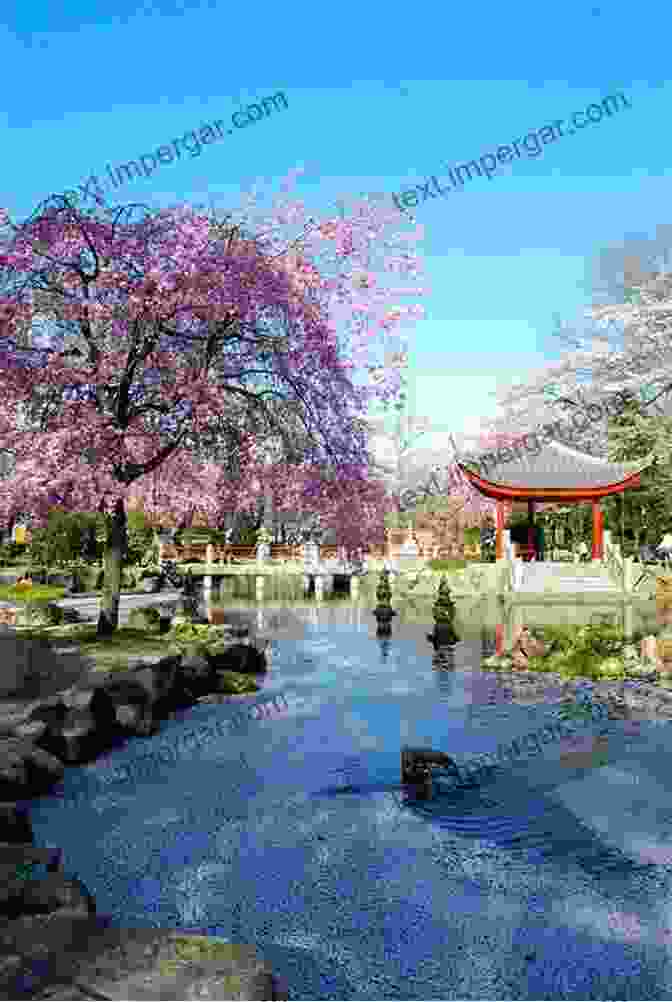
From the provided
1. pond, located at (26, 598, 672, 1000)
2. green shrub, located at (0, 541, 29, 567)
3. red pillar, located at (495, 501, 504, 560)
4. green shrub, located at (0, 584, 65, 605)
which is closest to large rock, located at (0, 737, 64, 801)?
pond, located at (26, 598, 672, 1000)

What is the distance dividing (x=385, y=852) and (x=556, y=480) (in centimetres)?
3306

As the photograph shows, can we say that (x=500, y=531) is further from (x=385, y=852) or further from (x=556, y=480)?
(x=385, y=852)

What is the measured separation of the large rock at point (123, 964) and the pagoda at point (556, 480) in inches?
1332

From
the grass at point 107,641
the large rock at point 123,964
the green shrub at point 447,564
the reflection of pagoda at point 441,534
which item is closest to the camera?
the large rock at point 123,964

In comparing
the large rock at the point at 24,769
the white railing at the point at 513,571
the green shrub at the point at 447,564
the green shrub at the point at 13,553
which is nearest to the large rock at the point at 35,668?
the large rock at the point at 24,769

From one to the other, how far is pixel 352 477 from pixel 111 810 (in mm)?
8905

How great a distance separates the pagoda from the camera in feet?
121

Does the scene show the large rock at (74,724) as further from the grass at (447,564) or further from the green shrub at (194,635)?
the grass at (447,564)

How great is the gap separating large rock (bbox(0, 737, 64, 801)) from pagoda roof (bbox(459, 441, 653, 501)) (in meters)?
30.1

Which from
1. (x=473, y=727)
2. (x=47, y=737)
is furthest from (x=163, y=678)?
(x=473, y=727)

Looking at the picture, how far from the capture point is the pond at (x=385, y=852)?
15.7 feet

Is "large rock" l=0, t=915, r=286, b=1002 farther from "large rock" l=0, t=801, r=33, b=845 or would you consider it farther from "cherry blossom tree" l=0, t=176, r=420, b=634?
"cherry blossom tree" l=0, t=176, r=420, b=634

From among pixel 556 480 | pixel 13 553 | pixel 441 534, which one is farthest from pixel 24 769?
pixel 441 534

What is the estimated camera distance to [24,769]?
7.82 m
